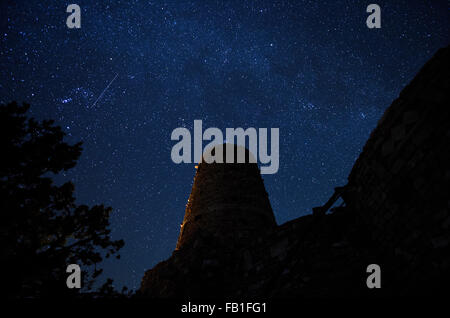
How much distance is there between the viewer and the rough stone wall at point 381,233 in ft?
12.5

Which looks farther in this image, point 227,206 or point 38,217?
point 227,206

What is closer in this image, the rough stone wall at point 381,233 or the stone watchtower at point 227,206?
the rough stone wall at point 381,233

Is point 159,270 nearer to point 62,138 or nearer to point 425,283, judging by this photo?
point 62,138

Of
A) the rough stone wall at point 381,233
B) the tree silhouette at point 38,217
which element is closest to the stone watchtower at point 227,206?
the rough stone wall at point 381,233

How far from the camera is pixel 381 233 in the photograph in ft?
16.9

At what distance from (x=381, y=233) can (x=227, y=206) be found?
7126mm

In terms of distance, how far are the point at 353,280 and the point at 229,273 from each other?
12.9ft

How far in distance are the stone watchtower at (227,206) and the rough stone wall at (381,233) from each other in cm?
186

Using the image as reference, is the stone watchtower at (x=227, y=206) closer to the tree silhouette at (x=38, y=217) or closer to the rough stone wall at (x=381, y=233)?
the rough stone wall at (x=381, y=233)

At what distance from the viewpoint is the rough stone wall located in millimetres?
3816

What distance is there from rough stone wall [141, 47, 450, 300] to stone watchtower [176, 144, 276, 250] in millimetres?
1860
